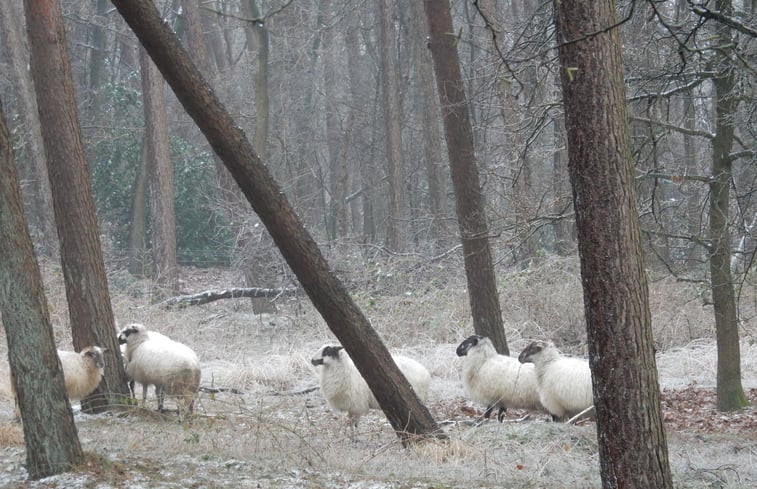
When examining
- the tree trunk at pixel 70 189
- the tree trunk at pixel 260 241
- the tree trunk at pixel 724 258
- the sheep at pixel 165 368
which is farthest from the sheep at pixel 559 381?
the tree trunk at pixel 260 241

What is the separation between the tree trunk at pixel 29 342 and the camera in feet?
24.0

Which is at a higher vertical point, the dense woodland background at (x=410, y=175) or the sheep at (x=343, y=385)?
the dense woodland background at (x=410, y=175)

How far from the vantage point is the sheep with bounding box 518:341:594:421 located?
11.0m

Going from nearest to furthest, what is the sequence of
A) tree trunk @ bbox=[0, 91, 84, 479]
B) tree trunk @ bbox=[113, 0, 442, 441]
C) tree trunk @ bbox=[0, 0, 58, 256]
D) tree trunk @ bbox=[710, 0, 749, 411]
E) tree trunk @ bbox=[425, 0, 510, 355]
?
tree trunk @ bbox=[0, 91, 84, 479]
tree trunk @ bbox=[113, 0, 442, 441]
tree trunk @ bbox=[710, 0, 749, 411]
tree trunk @ bbox=[425, 0, 510, 355]
tree trunk @ bbox=[0, 0, 58, 256]

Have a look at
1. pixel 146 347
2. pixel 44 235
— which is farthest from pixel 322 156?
pixel 146 347

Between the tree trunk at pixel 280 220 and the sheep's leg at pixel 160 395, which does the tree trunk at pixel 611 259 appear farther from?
the sheep's leg at pixel 160 395

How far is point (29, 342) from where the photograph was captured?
738cm

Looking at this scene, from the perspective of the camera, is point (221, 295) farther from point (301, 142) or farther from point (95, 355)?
point (301, 142)

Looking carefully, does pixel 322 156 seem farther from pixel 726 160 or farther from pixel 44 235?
pixel 726 160

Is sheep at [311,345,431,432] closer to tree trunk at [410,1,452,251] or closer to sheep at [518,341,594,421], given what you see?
sheep at [518,341,594,421]

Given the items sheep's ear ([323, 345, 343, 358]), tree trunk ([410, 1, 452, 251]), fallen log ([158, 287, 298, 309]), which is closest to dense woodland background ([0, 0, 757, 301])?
tree trunk ([410, 1, 452, 251])

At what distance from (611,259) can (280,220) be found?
13.3ft

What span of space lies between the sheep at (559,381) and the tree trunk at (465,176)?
1.61m

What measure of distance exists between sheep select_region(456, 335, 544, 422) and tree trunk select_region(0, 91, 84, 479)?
240 inches
